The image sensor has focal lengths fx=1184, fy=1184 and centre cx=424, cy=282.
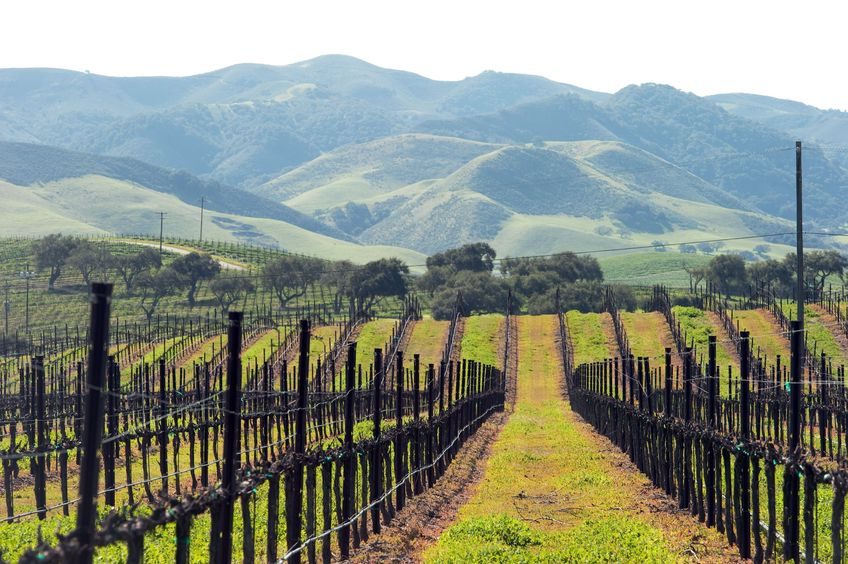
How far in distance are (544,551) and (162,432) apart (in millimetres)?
11761

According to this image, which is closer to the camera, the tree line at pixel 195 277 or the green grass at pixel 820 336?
the green grass at pixel 820 336

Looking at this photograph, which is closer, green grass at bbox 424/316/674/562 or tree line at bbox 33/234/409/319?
green grass at bbox 424/316/674/562

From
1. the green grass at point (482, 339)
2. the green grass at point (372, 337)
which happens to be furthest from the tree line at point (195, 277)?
the green grass at point (372, 337)

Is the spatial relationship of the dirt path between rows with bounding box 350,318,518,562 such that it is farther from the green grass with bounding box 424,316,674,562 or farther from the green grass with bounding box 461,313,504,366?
the green grass with bounding box 461,313,504,366

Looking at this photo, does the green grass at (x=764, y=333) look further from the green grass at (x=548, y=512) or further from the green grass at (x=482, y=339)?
the green grass at (x=548, y=512)

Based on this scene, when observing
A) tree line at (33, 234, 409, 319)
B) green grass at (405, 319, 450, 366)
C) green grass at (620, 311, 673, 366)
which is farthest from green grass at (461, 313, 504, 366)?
tree line at (33, 234, 409, 319)

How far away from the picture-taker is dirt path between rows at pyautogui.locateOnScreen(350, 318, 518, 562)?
19672mm

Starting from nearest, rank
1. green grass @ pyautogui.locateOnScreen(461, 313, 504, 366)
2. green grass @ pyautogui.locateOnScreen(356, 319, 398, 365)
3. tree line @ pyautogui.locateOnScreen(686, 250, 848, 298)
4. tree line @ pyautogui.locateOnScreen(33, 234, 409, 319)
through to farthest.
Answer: green grass @ pyautogui.locateOnScreen(356, 319, 398, 365)
green grass @ pyautogui.locateOnScreen(461, 313, 504, 366)
tree line @ pyautogui.locateOnScreen(33, 234, 409, 319)
tree line @ pyautogui.locateOnScreen(686, 250, 848, 298)

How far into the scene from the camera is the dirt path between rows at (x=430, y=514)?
1967cm

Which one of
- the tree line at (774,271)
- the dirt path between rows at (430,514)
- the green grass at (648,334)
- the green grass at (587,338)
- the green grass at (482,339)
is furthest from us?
the tree line at (774,271)

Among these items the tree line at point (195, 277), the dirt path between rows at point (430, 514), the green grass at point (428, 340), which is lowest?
the dirt path between rows at point (430, 514)

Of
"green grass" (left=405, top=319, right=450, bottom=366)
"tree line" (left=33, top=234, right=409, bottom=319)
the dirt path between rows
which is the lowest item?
the dirt path between rows

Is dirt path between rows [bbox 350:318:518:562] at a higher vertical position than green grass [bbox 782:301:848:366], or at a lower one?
lower

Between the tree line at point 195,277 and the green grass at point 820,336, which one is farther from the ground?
the tree line at point 195,277
